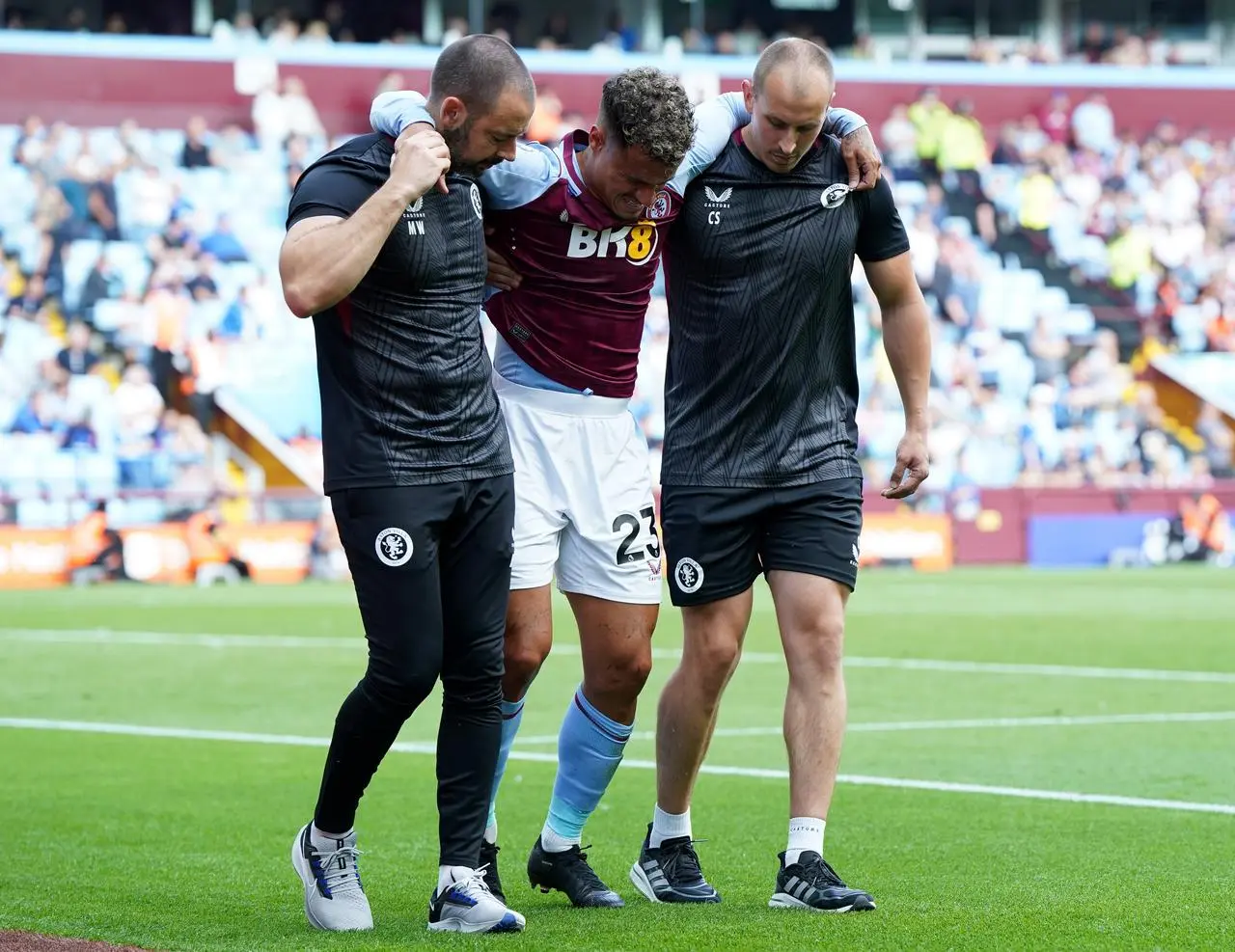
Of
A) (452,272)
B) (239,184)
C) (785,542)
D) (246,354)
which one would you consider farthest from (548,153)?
(239,184)

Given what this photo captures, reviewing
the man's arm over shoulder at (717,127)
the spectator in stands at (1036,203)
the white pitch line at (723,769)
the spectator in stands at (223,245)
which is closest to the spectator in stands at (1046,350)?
the spectator in stands at (1036,203)

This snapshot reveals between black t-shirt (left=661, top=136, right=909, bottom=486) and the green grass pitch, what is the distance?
1.26m

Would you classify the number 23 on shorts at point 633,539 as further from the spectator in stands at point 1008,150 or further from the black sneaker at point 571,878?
the spectator in stands at point 1008,150

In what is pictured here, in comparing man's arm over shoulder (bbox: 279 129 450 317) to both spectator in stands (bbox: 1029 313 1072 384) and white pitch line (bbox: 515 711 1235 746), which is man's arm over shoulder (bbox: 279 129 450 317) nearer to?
white pitch line (bbox: 515 711 1235 746)

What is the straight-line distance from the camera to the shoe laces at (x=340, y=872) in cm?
513

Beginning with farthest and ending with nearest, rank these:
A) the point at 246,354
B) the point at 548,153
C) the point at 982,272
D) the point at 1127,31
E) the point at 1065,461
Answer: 1. the point at 1127,31
2. the point at 982,272
3. the point at 1065,461
4. the point at 246,354
5. the point at 548,153

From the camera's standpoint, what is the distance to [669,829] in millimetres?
5801

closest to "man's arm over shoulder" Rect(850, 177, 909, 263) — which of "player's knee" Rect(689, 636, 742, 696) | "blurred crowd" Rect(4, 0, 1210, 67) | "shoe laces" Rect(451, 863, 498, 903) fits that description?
"player's knee" Rect(689, 636, 742, 696)

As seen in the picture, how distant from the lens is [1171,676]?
1231 centimetres

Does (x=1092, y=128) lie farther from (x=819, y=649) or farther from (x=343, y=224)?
(x=343, y=224)

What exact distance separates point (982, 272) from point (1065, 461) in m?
3.99

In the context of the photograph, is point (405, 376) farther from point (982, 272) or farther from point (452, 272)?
point (982, 272)

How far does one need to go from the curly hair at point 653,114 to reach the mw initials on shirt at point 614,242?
39 centimetres

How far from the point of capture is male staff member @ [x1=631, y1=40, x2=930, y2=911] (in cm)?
577
